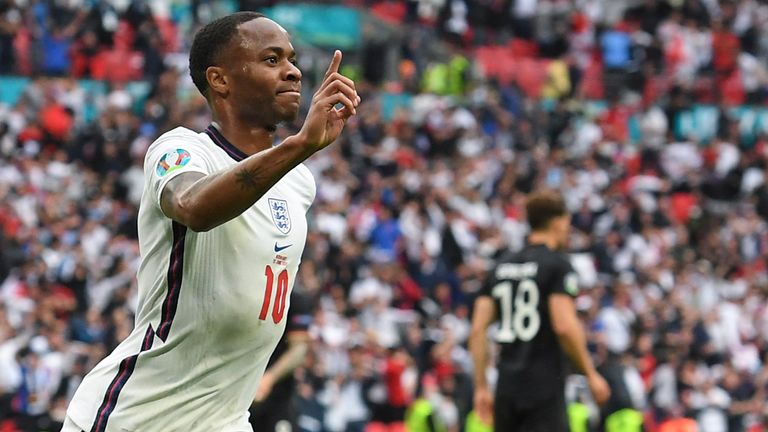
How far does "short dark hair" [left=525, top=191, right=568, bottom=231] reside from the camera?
850 centimetres

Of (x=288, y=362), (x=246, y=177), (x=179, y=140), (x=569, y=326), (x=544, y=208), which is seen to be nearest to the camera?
(x=246, y=177)

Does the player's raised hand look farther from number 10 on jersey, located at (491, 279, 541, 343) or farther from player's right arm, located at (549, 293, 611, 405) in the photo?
number 10 on jersey, located at (491, 279, 541, 343)

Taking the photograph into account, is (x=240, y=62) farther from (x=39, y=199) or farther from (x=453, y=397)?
(x=39, y=199)

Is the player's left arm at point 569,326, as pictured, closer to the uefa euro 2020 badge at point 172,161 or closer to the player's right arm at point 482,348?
the player's right arm at point 482,348

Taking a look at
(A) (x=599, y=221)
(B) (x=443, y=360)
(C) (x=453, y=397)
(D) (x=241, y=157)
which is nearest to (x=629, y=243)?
(A) (x=599, y=221)

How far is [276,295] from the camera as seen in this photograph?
14.3ft

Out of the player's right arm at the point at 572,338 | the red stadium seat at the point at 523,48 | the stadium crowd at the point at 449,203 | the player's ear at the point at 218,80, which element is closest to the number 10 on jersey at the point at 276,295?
the player's ear at the point at 218,80

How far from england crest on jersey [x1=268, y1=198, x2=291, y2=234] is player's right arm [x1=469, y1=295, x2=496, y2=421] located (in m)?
4.46

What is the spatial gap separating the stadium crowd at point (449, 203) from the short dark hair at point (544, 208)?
8.55 ft

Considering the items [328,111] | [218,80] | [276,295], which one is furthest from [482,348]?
[328,111]

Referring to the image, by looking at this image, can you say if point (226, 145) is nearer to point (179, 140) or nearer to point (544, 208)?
point (179, 140)

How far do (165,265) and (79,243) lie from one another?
11.9 meters

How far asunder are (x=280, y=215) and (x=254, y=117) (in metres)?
0.31

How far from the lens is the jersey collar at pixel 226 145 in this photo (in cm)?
436
